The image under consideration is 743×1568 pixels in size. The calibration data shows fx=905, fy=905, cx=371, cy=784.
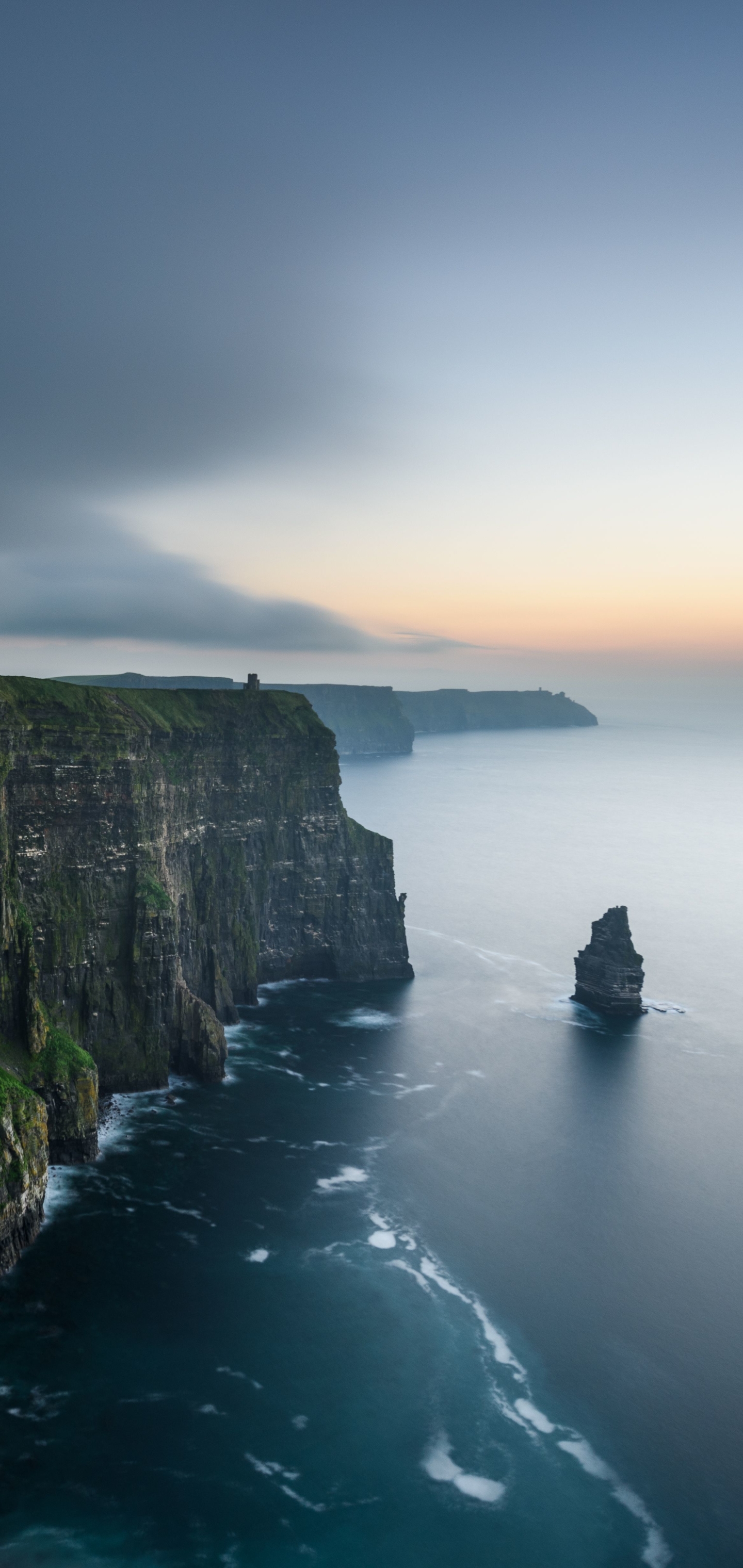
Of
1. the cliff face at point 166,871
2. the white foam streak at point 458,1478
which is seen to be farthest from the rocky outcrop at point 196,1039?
the white foam streak at point 458,1478

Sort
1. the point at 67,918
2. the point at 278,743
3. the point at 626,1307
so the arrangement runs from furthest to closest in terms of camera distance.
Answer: the point at 278,743
the point at 67,918
the point at 626,1307

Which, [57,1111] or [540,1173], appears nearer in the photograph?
[57,1111]

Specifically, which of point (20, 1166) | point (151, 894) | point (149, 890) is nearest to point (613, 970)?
point (151, 894)

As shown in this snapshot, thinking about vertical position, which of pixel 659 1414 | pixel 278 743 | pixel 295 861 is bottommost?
pixel 659 1414

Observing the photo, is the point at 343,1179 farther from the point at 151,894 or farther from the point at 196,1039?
the point at 151,894

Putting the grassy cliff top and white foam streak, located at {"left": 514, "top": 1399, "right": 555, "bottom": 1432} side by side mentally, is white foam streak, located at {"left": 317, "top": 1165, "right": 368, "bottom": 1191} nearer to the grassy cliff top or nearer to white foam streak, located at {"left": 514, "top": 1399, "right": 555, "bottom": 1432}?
white foam streak, located at {"left": 514, "top": 1399, "right": 555, "bottom": 1432}

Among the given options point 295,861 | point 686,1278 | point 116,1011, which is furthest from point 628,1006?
point 116,1011

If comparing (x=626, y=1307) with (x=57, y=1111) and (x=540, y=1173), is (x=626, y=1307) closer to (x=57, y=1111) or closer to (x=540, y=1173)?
(x=540, y=1173)

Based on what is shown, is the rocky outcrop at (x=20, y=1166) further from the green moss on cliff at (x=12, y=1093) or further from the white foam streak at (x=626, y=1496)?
the white foam streak at (x=626, y=1496)
